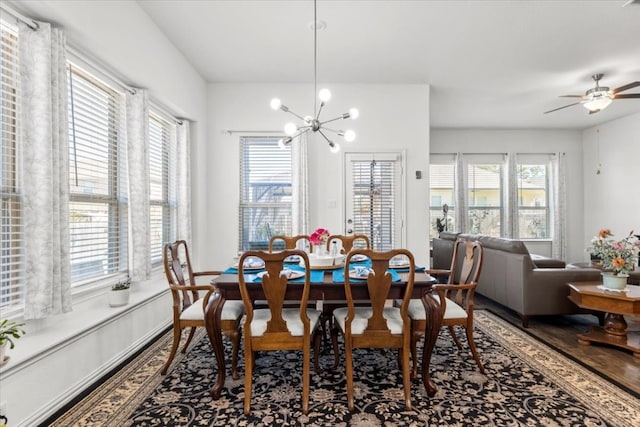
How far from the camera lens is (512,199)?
7.39 meters

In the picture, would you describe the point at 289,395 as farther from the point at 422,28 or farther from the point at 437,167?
the point at 437,167

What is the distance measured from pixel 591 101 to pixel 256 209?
4.78 meters

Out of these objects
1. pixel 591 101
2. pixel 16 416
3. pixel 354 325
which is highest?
pixel 591 101

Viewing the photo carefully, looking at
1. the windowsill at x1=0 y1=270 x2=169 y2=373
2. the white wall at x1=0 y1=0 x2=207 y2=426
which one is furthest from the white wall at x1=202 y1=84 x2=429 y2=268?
the windowsill at x1=0 y1=270 x2=169 y2=373

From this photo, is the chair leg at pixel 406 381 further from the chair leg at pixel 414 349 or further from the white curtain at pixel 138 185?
the white curtain at pixel 138 185

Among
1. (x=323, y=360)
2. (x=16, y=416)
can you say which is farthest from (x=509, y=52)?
(x=16, y=416)

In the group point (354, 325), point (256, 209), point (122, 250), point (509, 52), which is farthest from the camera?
point (256, 209)

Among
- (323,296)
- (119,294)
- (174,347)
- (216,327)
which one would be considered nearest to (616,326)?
(323,296)

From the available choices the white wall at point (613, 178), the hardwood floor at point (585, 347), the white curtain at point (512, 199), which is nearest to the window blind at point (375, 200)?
the hardwood floor at point (585, 347)

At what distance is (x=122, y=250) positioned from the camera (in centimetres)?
308

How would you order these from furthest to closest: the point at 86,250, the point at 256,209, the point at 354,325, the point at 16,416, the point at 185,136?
the point at 256,209, the point at 185,136, the point at 86,250, the point at 354,325, the point at 16,416

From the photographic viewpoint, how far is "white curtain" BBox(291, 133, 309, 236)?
4664 millimetres

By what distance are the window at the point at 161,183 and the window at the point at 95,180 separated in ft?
1.90

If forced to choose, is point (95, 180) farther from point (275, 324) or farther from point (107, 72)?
point (275, 324)
